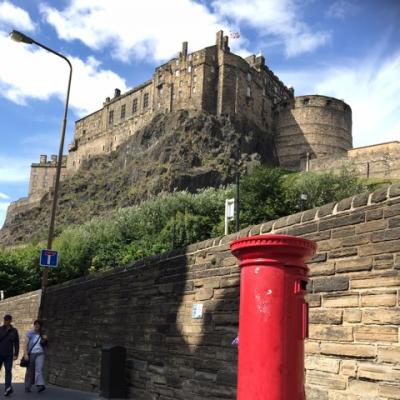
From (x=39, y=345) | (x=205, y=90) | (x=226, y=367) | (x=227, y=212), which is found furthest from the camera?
(x=205, y=90)

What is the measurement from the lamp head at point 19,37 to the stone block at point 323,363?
13.8 m

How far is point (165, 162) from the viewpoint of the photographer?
225ft

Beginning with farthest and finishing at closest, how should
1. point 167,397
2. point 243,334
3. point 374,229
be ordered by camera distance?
1. point 167,397
2. point 374,229
3. point 243,334

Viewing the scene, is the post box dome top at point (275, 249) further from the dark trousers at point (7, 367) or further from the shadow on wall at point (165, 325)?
the dark trousers at point (7, 367)

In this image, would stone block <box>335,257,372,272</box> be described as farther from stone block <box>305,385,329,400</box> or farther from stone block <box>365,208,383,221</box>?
stone block <box>305,385,329,400</box>

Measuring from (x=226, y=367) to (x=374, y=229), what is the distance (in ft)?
9.64

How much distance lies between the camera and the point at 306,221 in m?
6.50

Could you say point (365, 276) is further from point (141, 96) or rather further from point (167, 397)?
point (141, 96)

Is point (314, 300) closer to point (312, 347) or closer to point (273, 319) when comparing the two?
point (312, 347)

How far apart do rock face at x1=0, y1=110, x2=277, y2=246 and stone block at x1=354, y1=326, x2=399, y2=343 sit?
2282 inches

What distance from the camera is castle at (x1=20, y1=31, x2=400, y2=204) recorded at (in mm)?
76000

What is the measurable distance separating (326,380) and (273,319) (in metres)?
2.34

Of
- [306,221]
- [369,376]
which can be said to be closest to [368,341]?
[369,376]

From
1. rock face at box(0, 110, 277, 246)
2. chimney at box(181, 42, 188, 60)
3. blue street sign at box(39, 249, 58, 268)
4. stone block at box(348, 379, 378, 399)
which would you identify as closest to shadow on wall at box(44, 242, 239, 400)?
stone block at box(348, 379, 378, 399)
